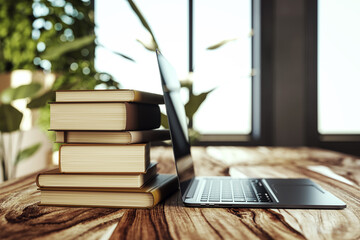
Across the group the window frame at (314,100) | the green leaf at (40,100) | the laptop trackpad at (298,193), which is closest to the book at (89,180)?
the laptop trackpad at (298,193)

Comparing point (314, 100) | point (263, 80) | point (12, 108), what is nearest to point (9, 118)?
point (12, 108)

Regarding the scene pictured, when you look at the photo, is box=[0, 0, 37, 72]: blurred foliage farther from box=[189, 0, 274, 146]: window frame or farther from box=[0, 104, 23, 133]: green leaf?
box=[189, 0, 274, 146]: window frame

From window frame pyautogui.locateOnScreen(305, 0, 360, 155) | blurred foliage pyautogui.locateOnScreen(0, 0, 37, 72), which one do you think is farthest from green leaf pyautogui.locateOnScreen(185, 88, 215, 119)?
window frame pyautogui.locateOnScreen(305, 0, 360, 155)

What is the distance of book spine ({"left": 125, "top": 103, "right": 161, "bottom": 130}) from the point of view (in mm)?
557

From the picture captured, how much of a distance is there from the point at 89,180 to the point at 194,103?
444 mm

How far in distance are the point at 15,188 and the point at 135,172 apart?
331 mm

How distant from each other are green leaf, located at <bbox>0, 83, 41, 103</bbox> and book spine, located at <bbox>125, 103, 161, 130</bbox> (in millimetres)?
777

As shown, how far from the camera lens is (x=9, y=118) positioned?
1264mm

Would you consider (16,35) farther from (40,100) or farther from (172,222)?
(172,222)

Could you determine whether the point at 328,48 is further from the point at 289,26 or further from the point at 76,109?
the point at 76,109

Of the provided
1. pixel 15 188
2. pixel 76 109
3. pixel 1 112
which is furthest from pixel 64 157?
pixel 1 112

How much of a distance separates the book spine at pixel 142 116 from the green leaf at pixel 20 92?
0.78 meters

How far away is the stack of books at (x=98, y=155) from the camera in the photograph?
0.55 m

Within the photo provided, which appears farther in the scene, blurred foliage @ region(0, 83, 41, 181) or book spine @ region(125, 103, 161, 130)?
blurred foliage @ region(0, 83, 41, 181)
